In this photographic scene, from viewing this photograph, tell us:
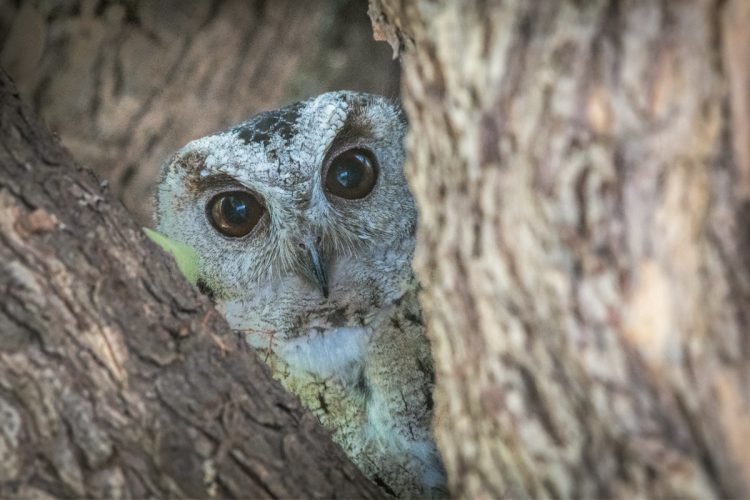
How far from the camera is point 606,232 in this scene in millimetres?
751

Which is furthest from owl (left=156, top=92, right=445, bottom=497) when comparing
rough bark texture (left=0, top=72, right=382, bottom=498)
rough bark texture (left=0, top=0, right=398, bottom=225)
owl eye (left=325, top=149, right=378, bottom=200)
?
rough bark texture (left=0, top=72, right=382, bottom=498)

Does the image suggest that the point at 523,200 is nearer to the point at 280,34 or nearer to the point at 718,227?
the point at 718,227

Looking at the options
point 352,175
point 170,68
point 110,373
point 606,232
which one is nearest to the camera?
point 606,232

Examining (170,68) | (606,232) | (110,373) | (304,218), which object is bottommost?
(606,232)

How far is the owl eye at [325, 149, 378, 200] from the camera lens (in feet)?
6.61

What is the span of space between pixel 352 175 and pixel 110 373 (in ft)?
3.63

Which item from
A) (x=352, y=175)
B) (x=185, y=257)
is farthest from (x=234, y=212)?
(x=352, y=175)

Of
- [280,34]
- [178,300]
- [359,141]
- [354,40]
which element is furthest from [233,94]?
[178,300]

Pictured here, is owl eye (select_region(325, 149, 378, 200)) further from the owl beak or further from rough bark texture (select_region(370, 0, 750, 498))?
rough bark texture (select_region(370, 0, 750, 498))

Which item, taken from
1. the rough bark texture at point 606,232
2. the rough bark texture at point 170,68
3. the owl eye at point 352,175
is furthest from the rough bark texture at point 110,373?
the rough bark texture at point 170,68

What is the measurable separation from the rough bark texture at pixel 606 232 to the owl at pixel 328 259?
1067mm

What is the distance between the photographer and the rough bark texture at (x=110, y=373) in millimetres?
990

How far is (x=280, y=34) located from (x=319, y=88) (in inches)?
9.0

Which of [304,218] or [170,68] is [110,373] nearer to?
[304,218]
